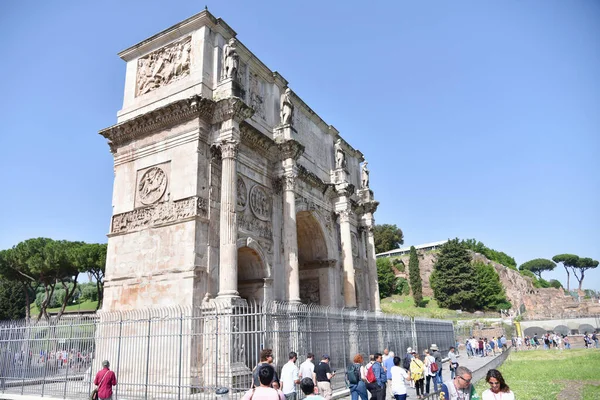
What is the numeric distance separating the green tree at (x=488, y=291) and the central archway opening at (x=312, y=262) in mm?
39699

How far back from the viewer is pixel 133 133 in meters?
15.7

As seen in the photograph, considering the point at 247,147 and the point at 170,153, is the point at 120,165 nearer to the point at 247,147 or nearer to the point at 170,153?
the point at 170,153

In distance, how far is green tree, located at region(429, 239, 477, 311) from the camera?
54.2 metres

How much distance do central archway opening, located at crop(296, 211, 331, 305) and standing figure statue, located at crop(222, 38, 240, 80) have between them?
7.89 m

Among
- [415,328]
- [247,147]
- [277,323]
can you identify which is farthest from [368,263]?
[277,323]

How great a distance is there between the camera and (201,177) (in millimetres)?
13859

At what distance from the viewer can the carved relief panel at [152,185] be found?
1443 cm

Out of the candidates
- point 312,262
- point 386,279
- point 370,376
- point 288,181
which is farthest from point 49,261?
point 386,279

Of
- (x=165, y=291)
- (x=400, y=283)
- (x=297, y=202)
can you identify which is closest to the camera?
(x=165, y=291)

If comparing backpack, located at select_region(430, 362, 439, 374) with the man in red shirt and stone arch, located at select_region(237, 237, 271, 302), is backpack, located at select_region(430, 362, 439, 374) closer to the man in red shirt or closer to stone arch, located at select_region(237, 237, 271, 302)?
stone arch, located at select_region(237, 237, 271, 302)

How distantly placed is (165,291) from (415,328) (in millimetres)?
11902

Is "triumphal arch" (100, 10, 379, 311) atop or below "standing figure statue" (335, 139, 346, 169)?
below

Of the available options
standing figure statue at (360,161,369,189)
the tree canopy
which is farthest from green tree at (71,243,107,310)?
standing figure statue at (360,161,369,189)

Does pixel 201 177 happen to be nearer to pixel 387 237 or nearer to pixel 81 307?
pixel 81 307
